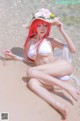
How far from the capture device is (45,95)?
365cm

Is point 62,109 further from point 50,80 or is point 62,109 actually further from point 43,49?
point 43,49

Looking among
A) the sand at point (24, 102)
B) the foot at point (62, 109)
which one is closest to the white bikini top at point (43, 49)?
the sand at point (24, 102)

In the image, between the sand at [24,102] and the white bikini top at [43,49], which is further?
the white bikini top at [43,49]

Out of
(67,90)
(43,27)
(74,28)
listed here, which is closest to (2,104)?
(67,90)

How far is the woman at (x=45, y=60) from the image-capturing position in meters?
3.72

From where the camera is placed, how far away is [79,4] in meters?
6.60

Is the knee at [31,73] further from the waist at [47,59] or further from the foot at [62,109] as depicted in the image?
the foot at [62,109]

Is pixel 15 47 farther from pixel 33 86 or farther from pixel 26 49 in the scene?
pixel 33 86

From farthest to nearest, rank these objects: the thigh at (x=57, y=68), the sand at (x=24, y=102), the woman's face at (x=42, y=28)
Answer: the woman's face at (x=42, y=28)
the thigh at (x=57, y=68)
the sand at (x=24, y=102)

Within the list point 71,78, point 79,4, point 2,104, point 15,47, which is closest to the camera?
point 2,104

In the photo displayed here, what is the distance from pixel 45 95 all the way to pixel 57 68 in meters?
0.37

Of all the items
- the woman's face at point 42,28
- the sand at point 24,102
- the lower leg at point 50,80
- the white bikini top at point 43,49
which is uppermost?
the woman's face at point 42,28

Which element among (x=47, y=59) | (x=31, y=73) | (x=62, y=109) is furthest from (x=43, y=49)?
(x=62, y=109)

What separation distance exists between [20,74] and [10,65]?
21cm
